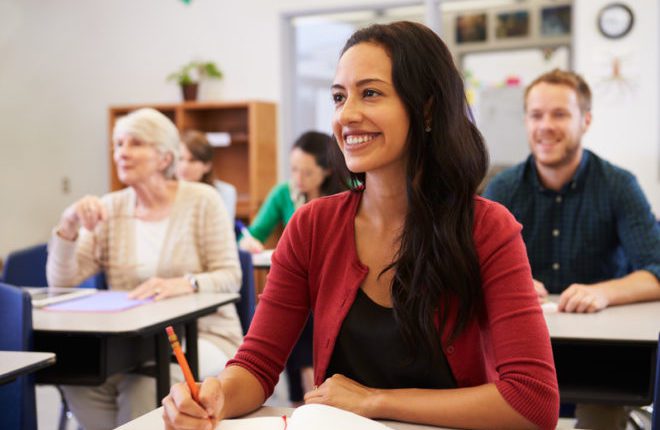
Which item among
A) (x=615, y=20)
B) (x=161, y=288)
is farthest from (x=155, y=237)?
(x=615, y=20)

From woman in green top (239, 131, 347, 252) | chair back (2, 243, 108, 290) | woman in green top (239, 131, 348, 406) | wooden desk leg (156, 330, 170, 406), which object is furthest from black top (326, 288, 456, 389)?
woman in green top (239, 131, 347, 252)

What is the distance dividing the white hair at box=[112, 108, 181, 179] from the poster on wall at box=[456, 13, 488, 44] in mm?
5476

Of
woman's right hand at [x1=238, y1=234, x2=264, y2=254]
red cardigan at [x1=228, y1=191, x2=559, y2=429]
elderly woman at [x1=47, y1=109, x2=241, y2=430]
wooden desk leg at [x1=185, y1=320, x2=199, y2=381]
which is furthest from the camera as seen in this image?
woman's right hand at [x1=238, y1=234, x2=264, y2=254]

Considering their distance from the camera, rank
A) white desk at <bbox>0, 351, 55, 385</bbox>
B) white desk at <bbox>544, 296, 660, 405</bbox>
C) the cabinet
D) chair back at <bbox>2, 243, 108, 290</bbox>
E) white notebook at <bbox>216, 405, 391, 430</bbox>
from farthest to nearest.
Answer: the cabinet → chair back at <bbox>2, 243, 108, 290</bbox> → white desk at <bbox>544, 296, 660, 405</bbox> → white desk at <bbox>0, 351, 55, 385</bbox> → white notebook at <bbox>216, 405, 391, 430</bbox>

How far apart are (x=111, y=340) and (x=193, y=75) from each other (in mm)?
4779

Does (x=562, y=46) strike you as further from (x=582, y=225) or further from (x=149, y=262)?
(x=149, y=262)

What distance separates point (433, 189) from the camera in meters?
1.40

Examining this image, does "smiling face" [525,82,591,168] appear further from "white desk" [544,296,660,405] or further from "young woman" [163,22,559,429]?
"young woman" [163,22,559,429]

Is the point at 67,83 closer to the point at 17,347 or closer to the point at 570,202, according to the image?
the point at 17,347

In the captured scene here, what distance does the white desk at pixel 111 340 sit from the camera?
214cm

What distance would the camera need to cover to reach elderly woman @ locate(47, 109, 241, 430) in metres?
2.69

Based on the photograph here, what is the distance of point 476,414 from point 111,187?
589cm

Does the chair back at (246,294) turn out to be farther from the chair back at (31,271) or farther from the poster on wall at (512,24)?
the poster on wall at (512,24)

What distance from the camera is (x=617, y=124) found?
5406 mm
